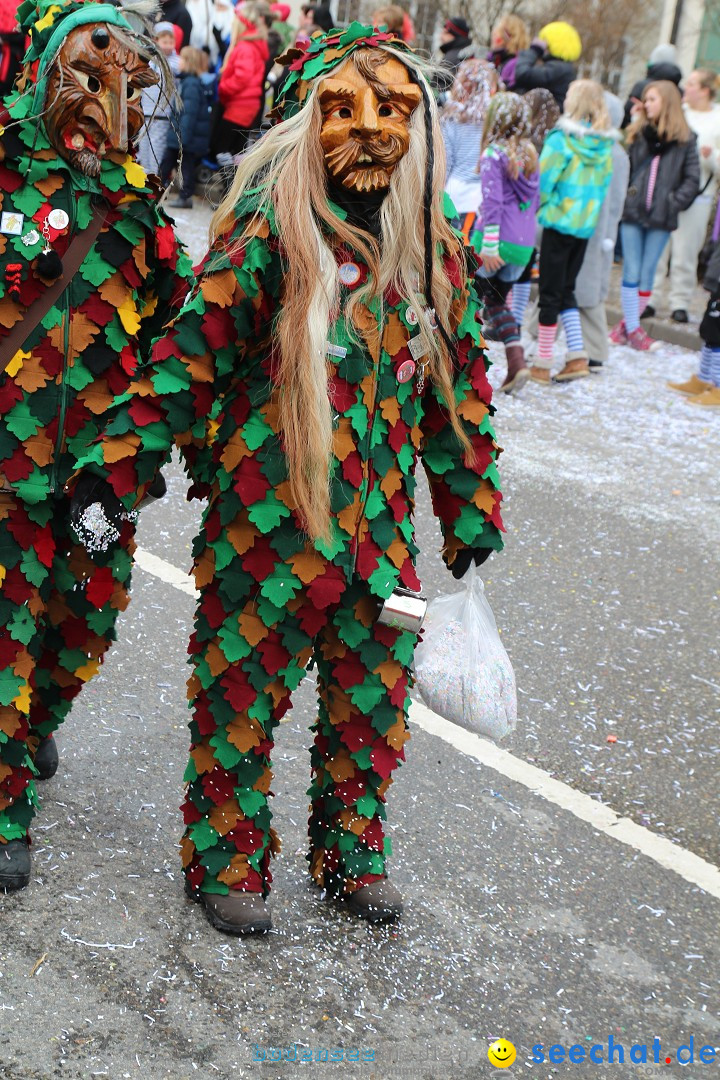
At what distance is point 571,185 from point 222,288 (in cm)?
645

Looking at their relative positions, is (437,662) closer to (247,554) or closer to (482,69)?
(247,554)

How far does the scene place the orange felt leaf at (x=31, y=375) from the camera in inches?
119

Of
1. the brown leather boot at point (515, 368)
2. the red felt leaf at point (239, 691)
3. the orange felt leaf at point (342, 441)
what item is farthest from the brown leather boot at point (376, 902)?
the brown leather boot at point (515, 368)

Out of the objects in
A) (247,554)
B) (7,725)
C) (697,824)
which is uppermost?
(247,554)

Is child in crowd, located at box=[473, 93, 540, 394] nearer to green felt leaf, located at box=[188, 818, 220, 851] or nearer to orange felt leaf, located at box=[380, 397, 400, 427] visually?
orange felt leaf, located at box=[380, 397, 400, 427]

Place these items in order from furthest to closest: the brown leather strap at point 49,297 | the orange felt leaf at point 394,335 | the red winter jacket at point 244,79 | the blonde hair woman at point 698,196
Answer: the red winter jacket at point 244,79
the blonde hair woman at point 698,196
the brown leather strap at point 49,297
the orange felt leaf at point 394,335

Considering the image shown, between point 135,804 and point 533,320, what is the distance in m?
7.17

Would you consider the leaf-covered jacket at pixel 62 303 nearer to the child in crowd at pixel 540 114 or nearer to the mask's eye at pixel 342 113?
the mask's eye at pixel 342 113

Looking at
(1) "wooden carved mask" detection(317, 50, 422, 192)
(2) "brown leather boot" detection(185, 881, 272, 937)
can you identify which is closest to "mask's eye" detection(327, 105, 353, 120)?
(1) "wooden carved mask" detection(317, 50, 422, 192)

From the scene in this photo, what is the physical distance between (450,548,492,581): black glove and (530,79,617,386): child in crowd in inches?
238

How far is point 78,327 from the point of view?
3070 millimetres

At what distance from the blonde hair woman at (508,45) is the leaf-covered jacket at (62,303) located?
800 centimetres

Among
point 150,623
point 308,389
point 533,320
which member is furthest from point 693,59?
point 308,389

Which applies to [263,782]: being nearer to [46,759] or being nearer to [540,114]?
[46,759]
